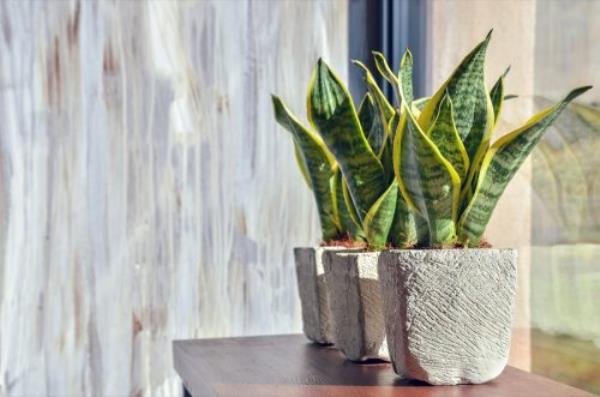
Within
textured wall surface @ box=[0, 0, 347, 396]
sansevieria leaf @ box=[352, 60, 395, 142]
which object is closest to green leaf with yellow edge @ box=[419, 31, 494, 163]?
sansevieria leaf @ box=[352, 60, 395, 142]

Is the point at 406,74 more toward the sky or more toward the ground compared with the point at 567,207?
more toward the sky

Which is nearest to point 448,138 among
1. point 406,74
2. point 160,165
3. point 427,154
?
point 427,154

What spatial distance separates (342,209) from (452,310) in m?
0.31

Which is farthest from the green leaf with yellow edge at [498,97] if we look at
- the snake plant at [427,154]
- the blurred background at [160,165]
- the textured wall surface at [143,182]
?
the textured wall surface at [143,182]

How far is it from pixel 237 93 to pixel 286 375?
76 centimetres

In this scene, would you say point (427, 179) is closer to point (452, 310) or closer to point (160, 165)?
point (452, 310)

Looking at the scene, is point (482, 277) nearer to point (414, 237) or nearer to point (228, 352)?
point (414, 237)

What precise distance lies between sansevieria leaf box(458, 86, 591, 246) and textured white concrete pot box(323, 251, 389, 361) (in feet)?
0.44

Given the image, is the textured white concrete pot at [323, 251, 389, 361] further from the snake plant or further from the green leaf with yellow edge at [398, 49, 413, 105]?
the green leaf with yellow edge at [398, 49, 413, 105]

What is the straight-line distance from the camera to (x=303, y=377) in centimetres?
98

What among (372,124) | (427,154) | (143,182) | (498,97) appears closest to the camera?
(427,154)

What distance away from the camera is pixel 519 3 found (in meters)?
1.31

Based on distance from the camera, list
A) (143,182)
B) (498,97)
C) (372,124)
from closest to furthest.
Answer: (498,97) < (372,124) < (143,182)

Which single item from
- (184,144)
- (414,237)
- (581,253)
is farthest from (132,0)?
(581,253)
